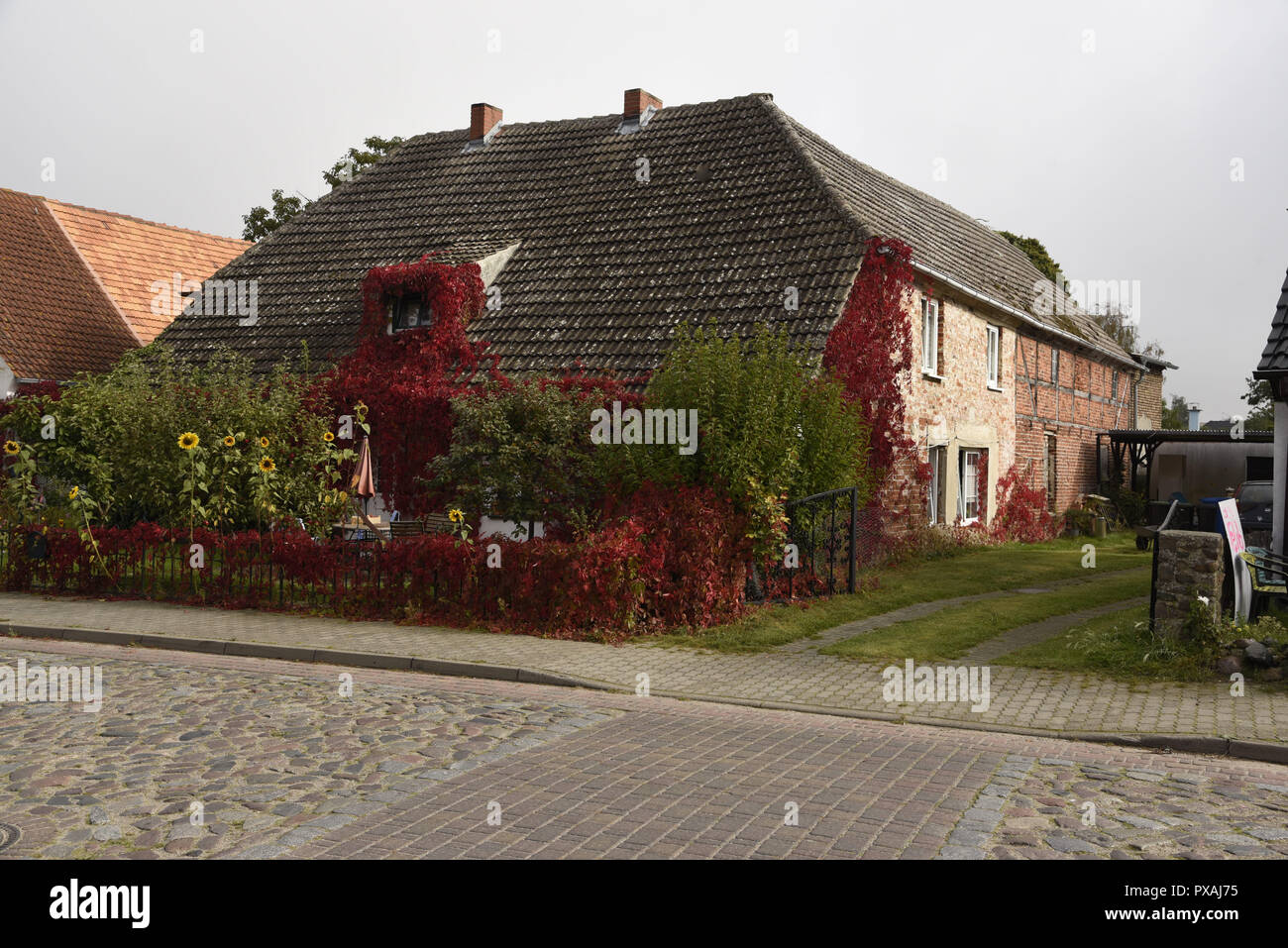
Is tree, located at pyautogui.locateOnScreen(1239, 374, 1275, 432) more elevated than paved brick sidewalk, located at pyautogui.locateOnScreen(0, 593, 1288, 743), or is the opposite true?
tree, located at pyautogui.locateOnScreen(1239, 374, 1275, 432)

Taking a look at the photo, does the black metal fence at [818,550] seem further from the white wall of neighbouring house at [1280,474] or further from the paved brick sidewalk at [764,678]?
the white wall of neighbouring house at [1280,474]

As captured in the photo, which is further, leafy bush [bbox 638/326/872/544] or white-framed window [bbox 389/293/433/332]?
white-framed window [bbox 389/293/433/332]

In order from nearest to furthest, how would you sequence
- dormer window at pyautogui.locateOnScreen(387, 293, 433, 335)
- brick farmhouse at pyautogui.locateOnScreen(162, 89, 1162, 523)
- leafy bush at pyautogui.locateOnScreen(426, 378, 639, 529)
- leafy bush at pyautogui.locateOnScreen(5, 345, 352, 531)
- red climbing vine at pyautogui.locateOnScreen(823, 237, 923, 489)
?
leafy bush at pyautogui.locateOnScreen(5, 345, 352, 531), leafy bush at pyautogui.locateOnScreen(426, 378, 639, 529), red climbing vine at pyautogui.locateOnScreen(823, 237, 923, 489), brick farmhouse at pyautogui.locateOnScreen(162, 89, 1162, 523), dormer window at pyautogui.locateOnScreen(387, 293, 433, 335)

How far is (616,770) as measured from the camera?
23.0 feet

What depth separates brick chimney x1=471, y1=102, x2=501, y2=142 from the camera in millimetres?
26672

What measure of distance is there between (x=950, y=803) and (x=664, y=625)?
6700mm

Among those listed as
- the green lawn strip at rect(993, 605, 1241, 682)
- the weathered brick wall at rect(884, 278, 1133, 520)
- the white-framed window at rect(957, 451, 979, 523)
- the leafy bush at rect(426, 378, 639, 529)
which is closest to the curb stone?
the green lawn strip at rect(993, 605, 1241, 682)

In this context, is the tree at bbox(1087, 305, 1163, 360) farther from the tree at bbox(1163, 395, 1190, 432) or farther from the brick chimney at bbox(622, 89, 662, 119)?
the brick chimney at bbox(622, 89, 662, 119)

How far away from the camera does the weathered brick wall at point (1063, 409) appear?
27016 millimetres

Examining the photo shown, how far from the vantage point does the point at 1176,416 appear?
103m

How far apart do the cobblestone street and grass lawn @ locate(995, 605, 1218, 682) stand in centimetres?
259

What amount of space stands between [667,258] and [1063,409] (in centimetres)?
1461

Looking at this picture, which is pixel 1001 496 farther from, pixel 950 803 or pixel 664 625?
pixel 950 803
